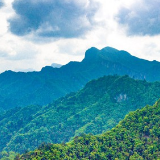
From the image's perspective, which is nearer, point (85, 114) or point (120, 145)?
point (120, 145)

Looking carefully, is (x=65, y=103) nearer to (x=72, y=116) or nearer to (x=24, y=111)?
(x=72, y=116)

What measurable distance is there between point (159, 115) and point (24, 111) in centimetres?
9210

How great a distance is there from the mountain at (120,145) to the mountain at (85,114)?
40.1 meters

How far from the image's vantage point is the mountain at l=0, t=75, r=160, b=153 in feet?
341

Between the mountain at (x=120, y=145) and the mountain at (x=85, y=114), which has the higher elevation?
the mountain at (x=85, y=114)

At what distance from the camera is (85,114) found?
111m

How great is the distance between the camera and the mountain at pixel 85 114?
10381 cm

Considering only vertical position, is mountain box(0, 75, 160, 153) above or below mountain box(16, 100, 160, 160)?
above

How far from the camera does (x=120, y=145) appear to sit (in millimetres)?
54375

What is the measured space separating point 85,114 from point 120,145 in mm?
56820

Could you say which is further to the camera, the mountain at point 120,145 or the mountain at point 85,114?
the mountain at point 85,114

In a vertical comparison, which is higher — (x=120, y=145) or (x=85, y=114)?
(x=85, y=114)

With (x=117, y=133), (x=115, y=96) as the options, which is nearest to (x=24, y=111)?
(x=115, y=96)

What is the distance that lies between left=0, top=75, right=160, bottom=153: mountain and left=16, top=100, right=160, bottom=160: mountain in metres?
40.1
